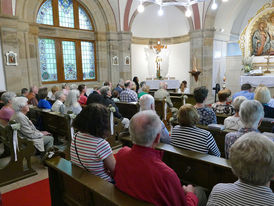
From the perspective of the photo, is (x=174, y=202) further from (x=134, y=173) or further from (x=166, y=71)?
(x=166, y=71)

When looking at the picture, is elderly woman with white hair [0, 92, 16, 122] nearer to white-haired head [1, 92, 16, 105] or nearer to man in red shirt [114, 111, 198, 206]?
white-haired head [1, 92, 16, 105]

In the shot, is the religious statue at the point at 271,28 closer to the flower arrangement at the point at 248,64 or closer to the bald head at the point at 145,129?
the flower arrangement at the point at 248,64

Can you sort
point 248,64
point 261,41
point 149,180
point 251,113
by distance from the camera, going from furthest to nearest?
point 261,41
point 248,64
point 251,113
point 149,180

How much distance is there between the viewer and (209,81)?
11742mm

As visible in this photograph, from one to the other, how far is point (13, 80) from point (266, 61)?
38.4 ft

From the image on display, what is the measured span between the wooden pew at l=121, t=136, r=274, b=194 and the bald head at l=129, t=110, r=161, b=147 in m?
0.72

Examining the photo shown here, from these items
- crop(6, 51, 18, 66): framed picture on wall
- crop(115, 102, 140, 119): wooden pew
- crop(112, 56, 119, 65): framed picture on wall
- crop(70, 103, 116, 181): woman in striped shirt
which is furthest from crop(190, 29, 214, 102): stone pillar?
crop(70, 103, 116, 181): woman in striped shirt

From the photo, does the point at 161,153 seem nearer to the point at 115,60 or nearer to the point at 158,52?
the point at 115,60

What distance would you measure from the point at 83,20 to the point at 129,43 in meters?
2.58

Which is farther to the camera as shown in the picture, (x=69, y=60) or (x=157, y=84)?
(x=157, y=84)

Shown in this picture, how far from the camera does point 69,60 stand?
10.5 m

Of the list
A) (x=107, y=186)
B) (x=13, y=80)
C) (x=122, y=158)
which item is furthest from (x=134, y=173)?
(x=13, y=80)

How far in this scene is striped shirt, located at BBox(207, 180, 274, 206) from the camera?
1.16 m

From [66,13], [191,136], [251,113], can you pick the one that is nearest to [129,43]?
[66,13]
